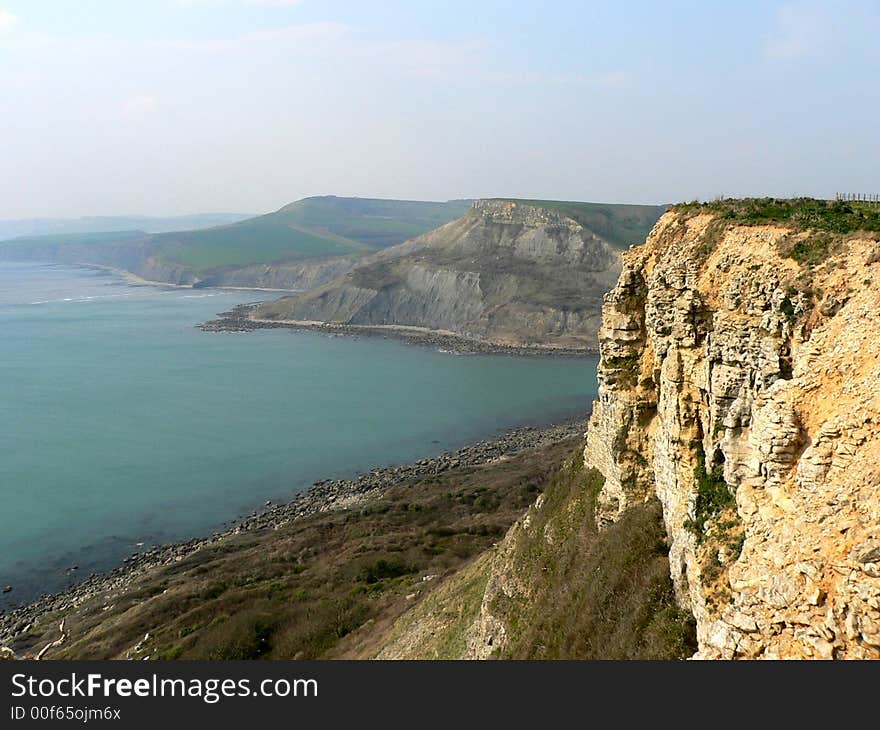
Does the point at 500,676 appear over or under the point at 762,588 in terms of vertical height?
under

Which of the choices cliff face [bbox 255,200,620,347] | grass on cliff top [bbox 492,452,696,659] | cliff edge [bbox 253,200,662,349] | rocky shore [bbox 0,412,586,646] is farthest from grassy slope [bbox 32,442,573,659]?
cliff face [bbox 255,200,620,347]

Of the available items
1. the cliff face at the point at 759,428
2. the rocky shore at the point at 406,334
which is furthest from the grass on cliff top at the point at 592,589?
the rocky shore at the point at 406,334

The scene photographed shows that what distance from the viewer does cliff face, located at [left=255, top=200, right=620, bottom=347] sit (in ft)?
350

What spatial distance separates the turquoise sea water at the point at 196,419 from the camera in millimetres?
40969

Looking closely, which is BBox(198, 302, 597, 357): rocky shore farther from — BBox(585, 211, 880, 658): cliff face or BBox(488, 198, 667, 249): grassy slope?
BBox(585, 211, 880, 658): cliff face

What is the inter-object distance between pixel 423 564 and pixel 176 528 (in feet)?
62.4

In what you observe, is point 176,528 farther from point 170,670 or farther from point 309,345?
point 309,345

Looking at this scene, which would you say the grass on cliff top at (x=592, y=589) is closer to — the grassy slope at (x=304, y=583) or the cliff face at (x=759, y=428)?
the cliff face at (x=759, y=428)

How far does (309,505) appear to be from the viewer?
43.3m

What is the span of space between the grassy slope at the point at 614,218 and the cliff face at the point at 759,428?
117 metres

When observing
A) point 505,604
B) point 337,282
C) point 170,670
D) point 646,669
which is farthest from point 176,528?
point 337,282

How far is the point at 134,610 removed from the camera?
1127 inches

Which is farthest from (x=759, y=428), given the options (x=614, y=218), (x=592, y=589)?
(x=614, y=218)

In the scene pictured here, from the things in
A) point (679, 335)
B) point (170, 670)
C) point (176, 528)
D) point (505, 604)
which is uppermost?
point (679, 335)
